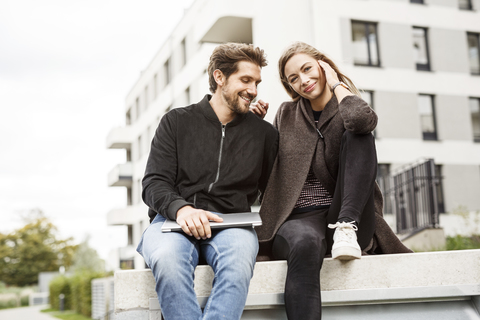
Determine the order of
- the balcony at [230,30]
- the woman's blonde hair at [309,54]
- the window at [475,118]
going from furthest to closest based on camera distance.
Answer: the window at [475,118] → the balcony at [230,30] → the woman's blonde hair at [309,54]

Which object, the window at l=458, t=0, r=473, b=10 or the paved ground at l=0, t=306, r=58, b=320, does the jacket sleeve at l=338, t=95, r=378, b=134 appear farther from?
the paved ground at l=0, t=306, r=58, b=320

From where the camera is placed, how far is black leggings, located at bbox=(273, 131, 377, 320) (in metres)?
2.39

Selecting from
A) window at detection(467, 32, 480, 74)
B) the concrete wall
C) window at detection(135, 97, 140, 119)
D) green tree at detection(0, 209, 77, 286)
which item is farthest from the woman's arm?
green tree at detection(0, 209, 77, 286)

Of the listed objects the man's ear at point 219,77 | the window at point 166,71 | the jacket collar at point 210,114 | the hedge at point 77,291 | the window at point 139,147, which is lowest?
the hedge at point 77,291

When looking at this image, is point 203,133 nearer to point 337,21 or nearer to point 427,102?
point 337,21

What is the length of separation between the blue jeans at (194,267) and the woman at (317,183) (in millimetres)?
251

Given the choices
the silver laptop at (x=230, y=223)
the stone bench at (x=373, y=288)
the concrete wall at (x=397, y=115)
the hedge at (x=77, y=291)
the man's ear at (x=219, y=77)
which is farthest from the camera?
the hedge at (x=77, y=291)

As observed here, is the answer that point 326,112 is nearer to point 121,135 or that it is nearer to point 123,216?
point 123,216

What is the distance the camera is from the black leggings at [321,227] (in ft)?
7.85

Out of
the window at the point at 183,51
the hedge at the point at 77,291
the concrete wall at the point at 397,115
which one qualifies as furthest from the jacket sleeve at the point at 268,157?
the hedge at the point at 77,291

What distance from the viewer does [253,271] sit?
259cm

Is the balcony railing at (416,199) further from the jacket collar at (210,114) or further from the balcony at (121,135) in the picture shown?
→ the balcony at (121,135)

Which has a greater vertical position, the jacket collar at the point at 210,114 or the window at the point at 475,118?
the window at the point at 475,118

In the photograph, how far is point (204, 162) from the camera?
2.84m
